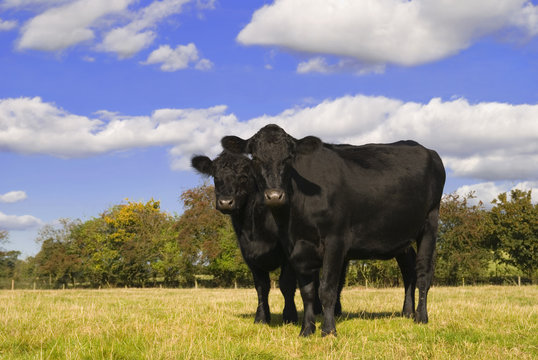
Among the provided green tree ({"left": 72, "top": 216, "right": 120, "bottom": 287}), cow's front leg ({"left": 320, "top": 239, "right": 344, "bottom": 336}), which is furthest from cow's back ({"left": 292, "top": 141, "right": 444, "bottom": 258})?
green tree ({"left": 72, "top": 216, "right": 120, "bottom": 287})

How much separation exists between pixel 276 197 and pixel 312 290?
1772mm

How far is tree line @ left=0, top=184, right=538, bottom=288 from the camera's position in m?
42.5

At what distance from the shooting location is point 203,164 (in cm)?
955

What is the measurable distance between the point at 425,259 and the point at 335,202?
251cm

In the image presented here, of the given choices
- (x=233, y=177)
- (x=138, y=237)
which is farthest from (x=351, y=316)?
(x=138, y=237)

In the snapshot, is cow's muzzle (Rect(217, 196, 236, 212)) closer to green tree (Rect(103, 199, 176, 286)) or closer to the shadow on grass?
the shadow on grass

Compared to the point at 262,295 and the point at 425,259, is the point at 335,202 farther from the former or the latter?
the point at 425,259

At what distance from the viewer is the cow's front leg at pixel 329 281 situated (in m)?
7.50

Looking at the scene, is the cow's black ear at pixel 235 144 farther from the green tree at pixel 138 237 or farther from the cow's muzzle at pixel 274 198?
the green tree at pixel 138 237

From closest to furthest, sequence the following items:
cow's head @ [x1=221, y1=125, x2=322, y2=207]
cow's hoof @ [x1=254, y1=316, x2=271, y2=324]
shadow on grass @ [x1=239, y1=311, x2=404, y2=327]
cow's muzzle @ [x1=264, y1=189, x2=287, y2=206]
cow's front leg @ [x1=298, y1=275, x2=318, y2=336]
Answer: cow's muzzle @ [x1=264, y1=189, x2=287, y2=206]
cow's head @ [x1=221, y1=125, x2=322, y2=207]
cow's front leg @ [x1=298, y1=275, x2=318, y2=336]
cow's hoof @ [x1=254, y1=316, x2=271, y2=324]
shadow on grass @ [x1=239, y1=311, x2=404, y2=327]

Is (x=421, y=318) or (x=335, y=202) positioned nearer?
(x=335, y=202)

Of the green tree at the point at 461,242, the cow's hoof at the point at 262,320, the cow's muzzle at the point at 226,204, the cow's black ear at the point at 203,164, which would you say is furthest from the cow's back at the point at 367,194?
the green tree at the point at 461,242

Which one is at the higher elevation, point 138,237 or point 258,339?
point 138,237

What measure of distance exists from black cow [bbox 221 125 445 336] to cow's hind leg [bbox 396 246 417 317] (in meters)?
0.65
